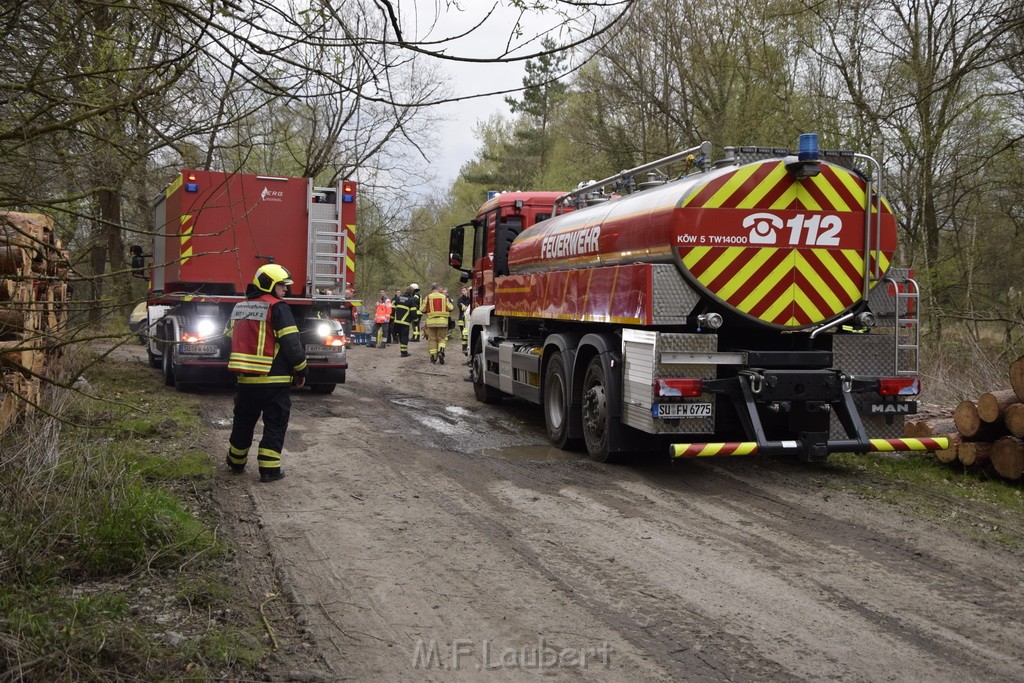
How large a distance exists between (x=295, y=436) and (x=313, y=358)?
3603 millimetres

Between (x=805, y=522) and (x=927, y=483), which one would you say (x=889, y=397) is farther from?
(x=805, y=522)

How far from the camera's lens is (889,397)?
307 inches

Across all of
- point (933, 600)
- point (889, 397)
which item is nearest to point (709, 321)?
point (889, 397)

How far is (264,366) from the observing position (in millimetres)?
7488

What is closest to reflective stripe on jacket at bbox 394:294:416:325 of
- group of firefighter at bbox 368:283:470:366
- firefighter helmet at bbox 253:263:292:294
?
group of firefighter at bbox 368:283:470:366

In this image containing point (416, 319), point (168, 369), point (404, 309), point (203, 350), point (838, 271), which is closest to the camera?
point (838, 271)

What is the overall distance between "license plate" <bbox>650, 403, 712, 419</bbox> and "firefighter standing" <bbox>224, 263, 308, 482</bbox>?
2929 millimetres

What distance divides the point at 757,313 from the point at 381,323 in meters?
21.5

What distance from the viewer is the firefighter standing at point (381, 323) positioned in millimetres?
27891

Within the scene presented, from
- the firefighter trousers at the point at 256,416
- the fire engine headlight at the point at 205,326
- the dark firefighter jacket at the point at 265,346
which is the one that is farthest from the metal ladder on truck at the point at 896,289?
the fire engine headlight at the point at 205,326

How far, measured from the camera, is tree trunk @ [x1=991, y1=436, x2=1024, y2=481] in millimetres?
7551

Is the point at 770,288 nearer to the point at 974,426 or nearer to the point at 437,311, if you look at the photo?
the point at 974,426

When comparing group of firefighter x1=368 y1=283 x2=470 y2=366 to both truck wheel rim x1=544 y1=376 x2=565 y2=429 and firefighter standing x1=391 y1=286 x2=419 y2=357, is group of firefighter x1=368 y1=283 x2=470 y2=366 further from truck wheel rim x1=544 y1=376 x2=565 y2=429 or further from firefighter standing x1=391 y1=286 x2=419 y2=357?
truck wheel rim x1=544 y1=376 x2=565 y2=429

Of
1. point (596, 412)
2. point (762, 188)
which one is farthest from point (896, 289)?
point (596, 412)
